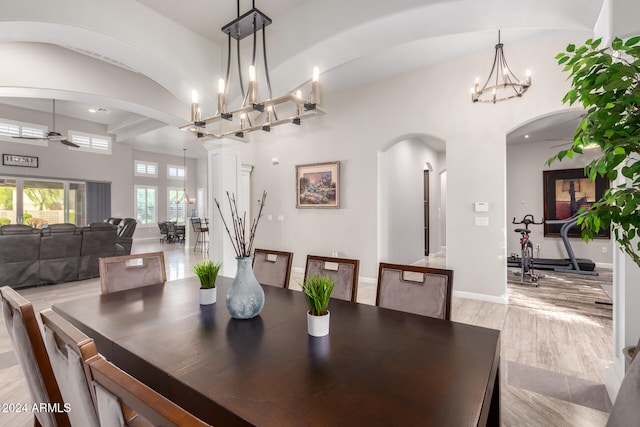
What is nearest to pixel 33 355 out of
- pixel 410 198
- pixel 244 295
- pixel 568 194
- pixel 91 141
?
pixel 244 295

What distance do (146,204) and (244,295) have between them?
12.1 metres

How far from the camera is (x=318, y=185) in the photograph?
564 centimetres

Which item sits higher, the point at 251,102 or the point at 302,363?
the point at 251,102

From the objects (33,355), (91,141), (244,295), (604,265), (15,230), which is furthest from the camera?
(91,141)

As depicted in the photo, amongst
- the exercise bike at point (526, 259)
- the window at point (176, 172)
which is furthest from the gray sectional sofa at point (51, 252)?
the exercise bike at point (526, 259)

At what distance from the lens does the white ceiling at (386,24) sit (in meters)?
2.20

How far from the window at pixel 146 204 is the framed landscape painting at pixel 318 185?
8.55m

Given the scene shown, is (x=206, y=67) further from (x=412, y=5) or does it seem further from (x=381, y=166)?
(x=381, y=166)

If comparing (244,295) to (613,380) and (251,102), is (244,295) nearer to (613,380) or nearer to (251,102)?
(251,102)

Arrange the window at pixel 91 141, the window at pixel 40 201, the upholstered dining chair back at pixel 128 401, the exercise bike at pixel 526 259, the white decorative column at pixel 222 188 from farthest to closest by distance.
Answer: the window at pixel 91 141
the window at pixel 40 201
the exercise bike at pixel 526 259
the white decorative column at pixel 222 188
the upholstered dining chair back at pixel 128 401

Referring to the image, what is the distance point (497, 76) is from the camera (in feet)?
13.1

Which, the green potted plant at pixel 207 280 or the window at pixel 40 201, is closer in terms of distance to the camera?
the green potted plant at pixel 207 280

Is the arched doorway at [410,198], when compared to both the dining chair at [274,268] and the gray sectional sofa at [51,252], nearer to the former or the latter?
the dining chair at [274,268]

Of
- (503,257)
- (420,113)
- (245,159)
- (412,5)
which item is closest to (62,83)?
(245,159)
